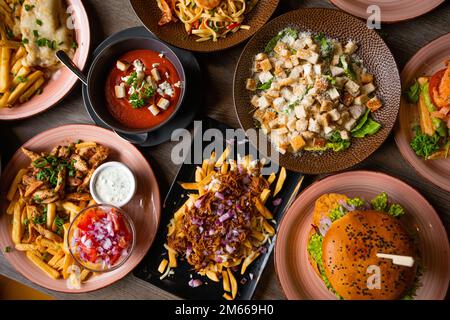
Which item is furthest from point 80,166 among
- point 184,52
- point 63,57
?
point 184,52

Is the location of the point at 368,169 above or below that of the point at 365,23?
below

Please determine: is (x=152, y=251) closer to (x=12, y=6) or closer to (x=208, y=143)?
(x=208, y=143)

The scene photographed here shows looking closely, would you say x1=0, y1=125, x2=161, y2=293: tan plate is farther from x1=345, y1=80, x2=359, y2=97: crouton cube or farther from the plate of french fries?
x1=345, y1=80, x2=359, y2=97: crouton cube

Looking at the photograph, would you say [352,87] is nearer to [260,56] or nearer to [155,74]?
[260,56]

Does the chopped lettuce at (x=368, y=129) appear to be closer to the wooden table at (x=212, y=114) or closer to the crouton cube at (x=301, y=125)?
the wooden table at (x=212, y=114)

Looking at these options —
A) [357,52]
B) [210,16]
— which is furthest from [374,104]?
[210,16]

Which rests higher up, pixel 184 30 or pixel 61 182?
Result: pixel 184 30

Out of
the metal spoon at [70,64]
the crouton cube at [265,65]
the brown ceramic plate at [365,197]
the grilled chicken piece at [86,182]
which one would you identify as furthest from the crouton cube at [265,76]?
the grilled chicken piece at [86,182]
